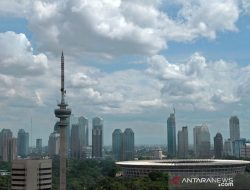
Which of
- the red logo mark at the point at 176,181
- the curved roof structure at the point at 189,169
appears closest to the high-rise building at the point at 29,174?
the curved roof structure at the point at 189,169

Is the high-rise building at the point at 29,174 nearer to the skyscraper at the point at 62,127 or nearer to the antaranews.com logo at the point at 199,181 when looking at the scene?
the skyscraper at the point at 62,127

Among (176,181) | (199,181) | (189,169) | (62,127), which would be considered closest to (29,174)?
(62,127)

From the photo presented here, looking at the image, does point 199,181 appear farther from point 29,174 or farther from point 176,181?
point 29,174

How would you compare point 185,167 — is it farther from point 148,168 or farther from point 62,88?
point 62,88

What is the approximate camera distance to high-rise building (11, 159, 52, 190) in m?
106

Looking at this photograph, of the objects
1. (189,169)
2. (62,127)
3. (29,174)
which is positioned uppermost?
(62,127)

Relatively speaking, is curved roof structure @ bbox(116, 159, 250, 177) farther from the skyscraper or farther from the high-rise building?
the high-rise building

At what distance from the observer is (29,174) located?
106 meters

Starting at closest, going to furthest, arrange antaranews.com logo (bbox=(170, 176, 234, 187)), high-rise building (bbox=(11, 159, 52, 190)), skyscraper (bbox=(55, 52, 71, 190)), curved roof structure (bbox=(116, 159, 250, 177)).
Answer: antaranews.com logo (bbox=(170, 176, 234, 187)) → high-rise building (bbox=(11, 159, 52, 190)) → skyscraper (bbox=(55, 52, 71, 190)) → curved roof structure (bbox=(116, 159, 250, 177))

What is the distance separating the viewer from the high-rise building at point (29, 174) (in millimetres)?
105688

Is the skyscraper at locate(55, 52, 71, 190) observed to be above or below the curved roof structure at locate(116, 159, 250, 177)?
above

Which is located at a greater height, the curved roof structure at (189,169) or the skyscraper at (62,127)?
the skyscraper at (62,127)

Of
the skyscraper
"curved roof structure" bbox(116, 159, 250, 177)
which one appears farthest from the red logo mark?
"curved roof structure" bbox(116, 159, 250, 177)

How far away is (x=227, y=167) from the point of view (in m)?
147
